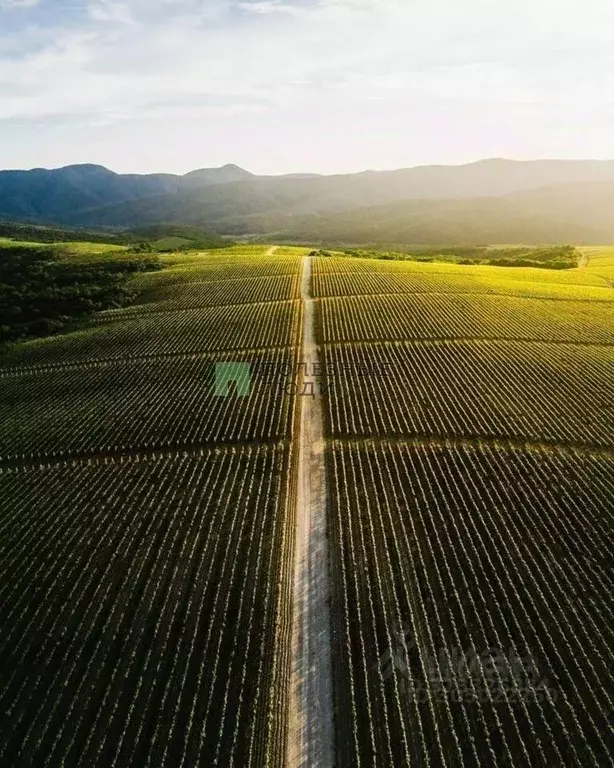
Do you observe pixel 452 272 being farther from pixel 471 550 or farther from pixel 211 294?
pixel 471 550

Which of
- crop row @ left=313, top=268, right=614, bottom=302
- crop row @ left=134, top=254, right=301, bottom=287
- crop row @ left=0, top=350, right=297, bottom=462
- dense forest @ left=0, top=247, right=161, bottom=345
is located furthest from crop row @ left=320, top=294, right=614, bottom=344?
dense forest @ left=0, top=247, right=161, bottom=345

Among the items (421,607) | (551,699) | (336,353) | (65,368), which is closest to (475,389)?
(336,353)

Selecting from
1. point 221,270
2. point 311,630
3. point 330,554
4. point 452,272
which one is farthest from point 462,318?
point 311,630

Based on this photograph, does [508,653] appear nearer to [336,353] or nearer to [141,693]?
[141,693]

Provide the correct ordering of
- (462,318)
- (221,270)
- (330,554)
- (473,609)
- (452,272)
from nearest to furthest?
(473,609) < (330,554) < (462,318) < (452,272) < (221,270)

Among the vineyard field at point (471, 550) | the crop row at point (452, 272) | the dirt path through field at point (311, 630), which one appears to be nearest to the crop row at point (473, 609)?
the vineyard field at point (471, 550)

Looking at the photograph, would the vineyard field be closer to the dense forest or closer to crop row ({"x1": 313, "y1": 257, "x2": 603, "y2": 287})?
crop row ({"x1": 313, "y1": 257, "x2": 603, "y2": 287})

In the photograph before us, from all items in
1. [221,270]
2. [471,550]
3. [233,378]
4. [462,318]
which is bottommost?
[471,550]
